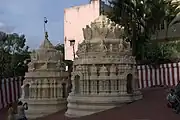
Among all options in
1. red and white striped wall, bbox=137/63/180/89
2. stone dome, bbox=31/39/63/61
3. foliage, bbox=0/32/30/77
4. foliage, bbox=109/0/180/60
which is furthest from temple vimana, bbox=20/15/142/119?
foliage, bbox=0/32/30/77

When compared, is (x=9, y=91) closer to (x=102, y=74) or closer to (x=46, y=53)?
(x=46, y=53)

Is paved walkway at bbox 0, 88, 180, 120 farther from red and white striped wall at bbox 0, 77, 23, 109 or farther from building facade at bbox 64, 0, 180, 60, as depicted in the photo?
building facade at bbox 64, 0, 180, 60

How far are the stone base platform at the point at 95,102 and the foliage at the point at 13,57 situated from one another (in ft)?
51.1

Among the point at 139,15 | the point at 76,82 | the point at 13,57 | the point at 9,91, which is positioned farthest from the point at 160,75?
the point at 13,57

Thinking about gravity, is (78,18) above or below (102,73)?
above

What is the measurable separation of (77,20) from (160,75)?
16250mm

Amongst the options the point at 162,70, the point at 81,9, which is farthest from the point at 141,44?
the point at 81,9

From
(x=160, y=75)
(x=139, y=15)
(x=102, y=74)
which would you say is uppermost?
(x=139, y=15)

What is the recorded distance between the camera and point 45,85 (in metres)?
20.6

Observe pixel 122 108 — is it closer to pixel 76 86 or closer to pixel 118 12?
pixel 76 86

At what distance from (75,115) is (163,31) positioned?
18626 millimetres

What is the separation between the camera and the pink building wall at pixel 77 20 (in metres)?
37.1

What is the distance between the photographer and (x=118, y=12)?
29328mm

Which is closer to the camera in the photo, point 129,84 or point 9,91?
point 129,84
